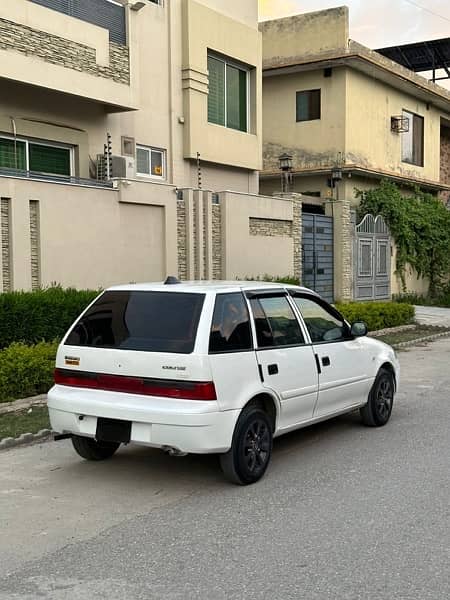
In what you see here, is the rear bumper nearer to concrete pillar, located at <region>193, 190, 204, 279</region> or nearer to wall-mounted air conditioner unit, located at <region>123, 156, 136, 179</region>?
wall-mounted air conditioner unit, located at <region>123, 156, 136, 179</region>

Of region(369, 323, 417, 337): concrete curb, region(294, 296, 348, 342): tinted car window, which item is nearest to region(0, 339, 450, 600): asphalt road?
region(294, 296, 348, 342): tinted car window

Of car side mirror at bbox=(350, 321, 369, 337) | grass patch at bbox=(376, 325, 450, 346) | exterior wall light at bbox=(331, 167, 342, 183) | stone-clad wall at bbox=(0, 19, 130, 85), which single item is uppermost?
stone-clad wall at bbox=(0, 19, 130, 85)

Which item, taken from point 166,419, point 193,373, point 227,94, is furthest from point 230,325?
point 227,94

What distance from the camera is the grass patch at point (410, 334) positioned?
1601cm

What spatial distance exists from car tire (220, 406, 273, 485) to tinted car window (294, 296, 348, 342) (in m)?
1.23

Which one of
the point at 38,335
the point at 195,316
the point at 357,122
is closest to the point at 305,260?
the point at 357,122

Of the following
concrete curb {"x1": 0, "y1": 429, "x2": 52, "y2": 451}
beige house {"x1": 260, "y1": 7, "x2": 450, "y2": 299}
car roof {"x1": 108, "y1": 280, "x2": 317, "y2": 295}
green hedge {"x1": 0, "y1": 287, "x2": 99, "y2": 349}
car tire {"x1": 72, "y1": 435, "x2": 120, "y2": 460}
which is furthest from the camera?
beige house {"x1": 260, "y1": 7, "x2": 450, "y2": 299}

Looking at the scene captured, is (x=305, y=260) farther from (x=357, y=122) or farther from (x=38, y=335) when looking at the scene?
(x=38, y=335)

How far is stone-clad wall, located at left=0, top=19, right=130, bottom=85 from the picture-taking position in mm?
12492

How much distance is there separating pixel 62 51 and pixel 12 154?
212cm

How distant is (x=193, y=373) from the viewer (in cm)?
559

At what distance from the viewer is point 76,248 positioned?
1310 centimetres

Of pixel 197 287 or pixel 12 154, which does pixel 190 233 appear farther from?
pixel 197 287

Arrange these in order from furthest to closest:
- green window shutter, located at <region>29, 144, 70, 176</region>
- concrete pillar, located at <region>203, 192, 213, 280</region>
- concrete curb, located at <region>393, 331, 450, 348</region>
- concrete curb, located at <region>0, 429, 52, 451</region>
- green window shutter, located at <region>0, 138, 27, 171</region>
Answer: concrete pillar, located at <region>203, 192, 213, 280</region> < concrete curb, located at <region>393, 331, 450, 348</region> < green window shutter, located at <region>29, 144, 70, 176</region> < green window shutter, located at <region>0, 138, 27, 171</region> < concrete curb, located at <region>0, 429, 52, 451</region>
